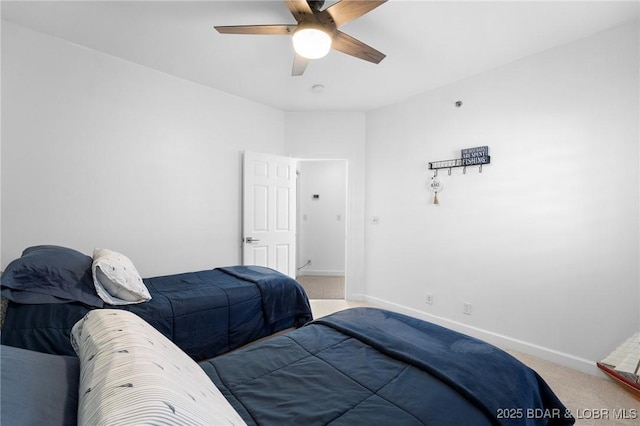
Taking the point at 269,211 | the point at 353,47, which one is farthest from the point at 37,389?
the point at 269,211

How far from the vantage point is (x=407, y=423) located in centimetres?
88

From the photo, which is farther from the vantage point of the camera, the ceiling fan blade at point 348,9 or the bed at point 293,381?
the ceiling fan blade at point 348,9

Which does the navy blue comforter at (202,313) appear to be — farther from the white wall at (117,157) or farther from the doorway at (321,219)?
the doorway at (321,219)

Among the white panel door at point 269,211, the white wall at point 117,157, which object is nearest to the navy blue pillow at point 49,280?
the white wall at point 117,157

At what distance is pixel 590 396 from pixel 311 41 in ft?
10.3

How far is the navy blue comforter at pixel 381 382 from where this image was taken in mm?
929

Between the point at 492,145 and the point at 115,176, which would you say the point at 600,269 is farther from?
the point at 115,176

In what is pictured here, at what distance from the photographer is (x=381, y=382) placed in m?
1.08

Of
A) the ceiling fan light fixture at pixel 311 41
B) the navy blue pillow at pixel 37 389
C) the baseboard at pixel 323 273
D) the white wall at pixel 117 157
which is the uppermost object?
the ceiling fan light fixture at pixel 311 41

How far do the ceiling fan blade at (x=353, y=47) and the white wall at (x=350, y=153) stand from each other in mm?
1915

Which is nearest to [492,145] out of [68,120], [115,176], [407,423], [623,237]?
[623,237]

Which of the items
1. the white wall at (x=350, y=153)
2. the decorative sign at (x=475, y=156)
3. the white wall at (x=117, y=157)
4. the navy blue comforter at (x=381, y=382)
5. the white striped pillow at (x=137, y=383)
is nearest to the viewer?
the white striped pillow at (x=137, y=383)

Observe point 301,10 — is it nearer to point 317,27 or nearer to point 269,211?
point 317,27

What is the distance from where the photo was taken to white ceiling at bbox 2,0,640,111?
2.10 meters
